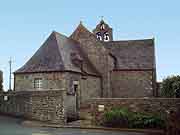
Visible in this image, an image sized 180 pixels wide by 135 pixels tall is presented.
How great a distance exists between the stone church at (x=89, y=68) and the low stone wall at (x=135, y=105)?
305 centimetres

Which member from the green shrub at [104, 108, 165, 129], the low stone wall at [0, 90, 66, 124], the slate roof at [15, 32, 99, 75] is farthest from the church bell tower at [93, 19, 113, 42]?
the green shrub at [104, 108, 165, 129]

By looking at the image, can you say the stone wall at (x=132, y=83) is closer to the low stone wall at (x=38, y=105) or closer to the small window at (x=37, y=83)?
the small window at (x=37, y=83)

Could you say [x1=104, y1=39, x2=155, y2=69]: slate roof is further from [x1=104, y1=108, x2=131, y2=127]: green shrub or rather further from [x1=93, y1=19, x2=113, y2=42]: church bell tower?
[x1=104, y1=108, x2=131, y2=127]: green shrub

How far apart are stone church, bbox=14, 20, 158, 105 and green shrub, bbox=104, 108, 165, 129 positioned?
414cm

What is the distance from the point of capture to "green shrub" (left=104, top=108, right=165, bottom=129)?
14.9m

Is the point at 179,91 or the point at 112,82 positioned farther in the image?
the point at 112,82

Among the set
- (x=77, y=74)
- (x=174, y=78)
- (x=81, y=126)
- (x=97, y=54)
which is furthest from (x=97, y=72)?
(x=81, y=126)

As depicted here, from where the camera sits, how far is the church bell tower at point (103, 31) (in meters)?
40.4

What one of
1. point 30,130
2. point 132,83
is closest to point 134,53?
point 132,83

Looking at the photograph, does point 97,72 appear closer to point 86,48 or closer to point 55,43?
point 86,48

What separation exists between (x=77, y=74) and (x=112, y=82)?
7009 mm

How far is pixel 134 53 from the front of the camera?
32.2m

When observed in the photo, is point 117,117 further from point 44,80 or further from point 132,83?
point 132,83

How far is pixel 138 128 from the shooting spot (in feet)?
49.7
